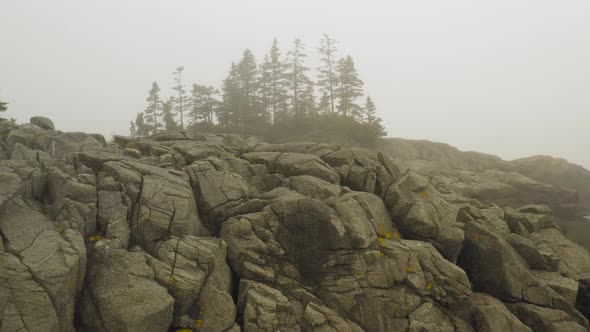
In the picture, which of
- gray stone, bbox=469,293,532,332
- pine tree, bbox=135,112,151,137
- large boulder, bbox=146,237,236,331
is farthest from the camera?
pine tree, bbox=135,112,151,137

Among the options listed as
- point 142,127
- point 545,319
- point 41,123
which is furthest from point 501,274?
point 142,127

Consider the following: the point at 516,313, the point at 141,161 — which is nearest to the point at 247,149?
the point at 141,161

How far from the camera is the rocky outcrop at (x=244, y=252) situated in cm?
1206

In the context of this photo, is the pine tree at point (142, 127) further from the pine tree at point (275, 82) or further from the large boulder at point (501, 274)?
the large boulder at point (501, 274)

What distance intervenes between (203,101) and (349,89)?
28.4 m

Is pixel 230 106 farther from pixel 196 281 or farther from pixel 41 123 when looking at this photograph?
pixel 196 281

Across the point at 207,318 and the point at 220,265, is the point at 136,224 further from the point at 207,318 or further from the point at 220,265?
the point at 207,318

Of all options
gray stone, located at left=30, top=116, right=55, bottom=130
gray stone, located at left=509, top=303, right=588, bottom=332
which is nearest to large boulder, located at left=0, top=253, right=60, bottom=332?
gray stone, located at left=30, top=116, right=55, bottom=130

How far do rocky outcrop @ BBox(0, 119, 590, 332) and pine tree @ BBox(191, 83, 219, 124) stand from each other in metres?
38.7

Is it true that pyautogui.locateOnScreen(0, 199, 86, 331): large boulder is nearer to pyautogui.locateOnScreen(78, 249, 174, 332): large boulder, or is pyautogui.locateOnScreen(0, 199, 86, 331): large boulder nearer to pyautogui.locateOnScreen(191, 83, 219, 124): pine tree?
pyautogui.locateOnScreen(78, 249, 174, 332): large boulder

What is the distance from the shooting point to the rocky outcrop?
39.6 ft

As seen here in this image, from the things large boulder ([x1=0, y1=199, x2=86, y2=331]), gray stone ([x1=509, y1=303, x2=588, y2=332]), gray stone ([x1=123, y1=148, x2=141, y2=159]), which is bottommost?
gray stone ([x1=509, y1=303, x2=588, y2=332])

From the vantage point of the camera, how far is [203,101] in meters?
61.0

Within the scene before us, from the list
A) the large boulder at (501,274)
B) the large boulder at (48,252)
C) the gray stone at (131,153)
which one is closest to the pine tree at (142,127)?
the gray stone at (131,153)
